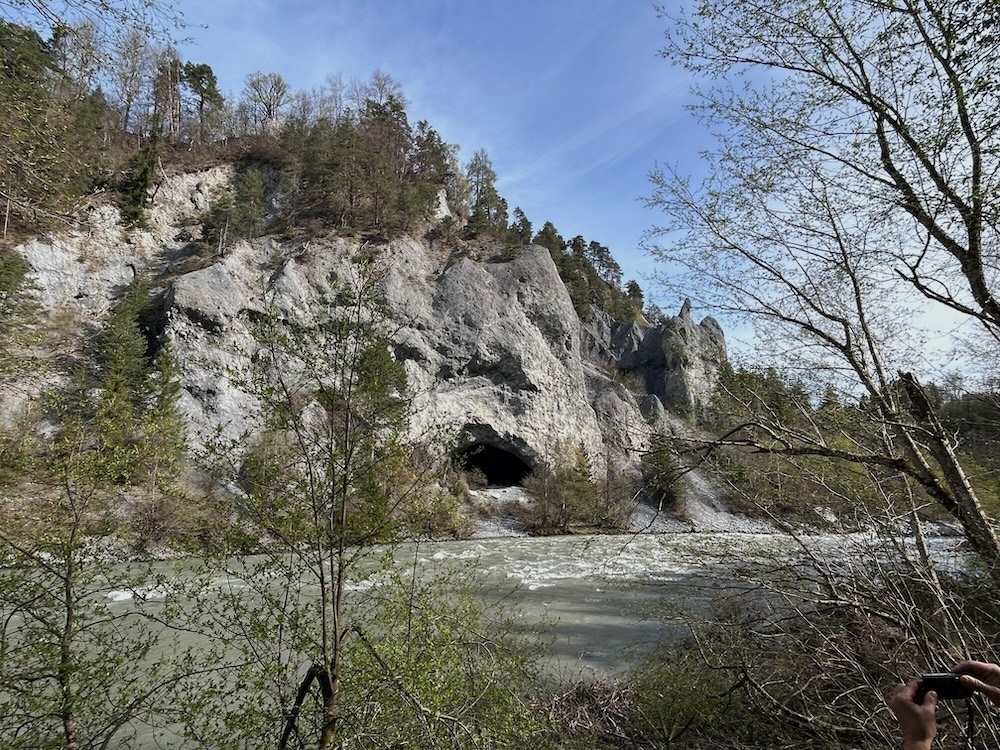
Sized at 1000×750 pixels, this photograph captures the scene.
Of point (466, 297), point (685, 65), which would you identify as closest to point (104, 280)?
point (466, 297)

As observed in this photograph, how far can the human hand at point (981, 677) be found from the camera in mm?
1354

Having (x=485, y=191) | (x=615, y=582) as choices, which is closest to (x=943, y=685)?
(x=615, y=582)

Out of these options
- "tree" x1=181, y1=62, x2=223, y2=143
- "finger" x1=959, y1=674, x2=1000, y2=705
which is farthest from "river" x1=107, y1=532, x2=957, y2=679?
"tree" x1=181, y1=62, x2=223, y2=143

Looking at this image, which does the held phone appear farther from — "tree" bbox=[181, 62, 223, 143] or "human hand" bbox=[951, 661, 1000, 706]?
"tree" bbox=[181, 62, 223, 143]

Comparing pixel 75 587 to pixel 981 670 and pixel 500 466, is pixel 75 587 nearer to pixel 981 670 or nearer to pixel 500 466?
pixel 981 670

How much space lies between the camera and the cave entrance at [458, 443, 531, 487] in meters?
32.5

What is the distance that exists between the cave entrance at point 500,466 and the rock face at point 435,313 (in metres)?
0.13

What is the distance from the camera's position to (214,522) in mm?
3672

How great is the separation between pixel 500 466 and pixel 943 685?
33422mm

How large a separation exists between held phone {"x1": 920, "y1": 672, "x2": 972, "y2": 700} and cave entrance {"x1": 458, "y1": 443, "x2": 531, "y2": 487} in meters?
30.8

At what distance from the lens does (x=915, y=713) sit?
1292 mm

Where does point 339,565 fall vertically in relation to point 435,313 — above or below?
below

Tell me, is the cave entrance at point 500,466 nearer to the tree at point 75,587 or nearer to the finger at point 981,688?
the tree at point 75,587

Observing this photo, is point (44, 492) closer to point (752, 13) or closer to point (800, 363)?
point (800, 363)
